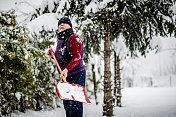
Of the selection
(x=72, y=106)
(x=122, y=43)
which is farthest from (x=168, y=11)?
(x=72, y=106)

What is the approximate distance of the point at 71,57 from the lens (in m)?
2.21

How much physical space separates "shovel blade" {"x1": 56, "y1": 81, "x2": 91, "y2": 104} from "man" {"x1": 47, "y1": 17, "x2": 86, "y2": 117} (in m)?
0.16

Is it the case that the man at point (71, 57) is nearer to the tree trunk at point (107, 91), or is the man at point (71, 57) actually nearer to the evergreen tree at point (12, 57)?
the evergreen tree at point (12, 57)

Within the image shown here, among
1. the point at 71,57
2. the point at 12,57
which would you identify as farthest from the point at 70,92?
the point at 12,57

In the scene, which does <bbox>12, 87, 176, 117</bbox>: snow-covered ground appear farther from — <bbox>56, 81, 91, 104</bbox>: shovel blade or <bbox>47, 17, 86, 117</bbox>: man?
<bbox>56, 81, 91, 104</bbox>: shovel blade

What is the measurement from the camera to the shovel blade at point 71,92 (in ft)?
6.31

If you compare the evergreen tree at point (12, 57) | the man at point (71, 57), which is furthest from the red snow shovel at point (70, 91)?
the evergreen tree at point (12, 57)

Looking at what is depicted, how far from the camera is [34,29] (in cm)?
435

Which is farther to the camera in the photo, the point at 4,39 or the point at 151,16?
the point at 151,16

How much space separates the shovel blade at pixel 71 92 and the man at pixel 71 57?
0.51ft

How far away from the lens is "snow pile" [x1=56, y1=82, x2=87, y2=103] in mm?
1925

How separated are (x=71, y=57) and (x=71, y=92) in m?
0.55

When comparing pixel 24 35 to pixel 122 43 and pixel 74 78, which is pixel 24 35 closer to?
pixel 74 78

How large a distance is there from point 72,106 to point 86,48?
3022mm
